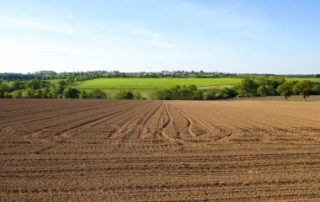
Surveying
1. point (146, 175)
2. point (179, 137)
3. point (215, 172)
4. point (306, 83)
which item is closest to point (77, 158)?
point (146, 175)

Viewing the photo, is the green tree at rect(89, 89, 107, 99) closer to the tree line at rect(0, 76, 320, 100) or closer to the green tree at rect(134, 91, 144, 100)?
the tree line at rect(0, 76, 320, 100)

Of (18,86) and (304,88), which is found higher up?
(304,88)

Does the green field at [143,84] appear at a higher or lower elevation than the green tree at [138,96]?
higher

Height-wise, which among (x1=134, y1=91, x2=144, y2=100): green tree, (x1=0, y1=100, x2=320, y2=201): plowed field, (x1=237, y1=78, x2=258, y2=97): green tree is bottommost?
(x1=134, y1=91, x2=144, y2=100): green tree

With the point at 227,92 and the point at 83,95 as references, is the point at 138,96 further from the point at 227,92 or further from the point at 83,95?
the point at 227,92

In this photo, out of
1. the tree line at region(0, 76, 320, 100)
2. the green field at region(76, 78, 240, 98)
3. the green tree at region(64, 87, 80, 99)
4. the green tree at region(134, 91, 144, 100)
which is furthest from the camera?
the green field at region(76, 78, 240, 98)

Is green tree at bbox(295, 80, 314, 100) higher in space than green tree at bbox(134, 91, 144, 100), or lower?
higher

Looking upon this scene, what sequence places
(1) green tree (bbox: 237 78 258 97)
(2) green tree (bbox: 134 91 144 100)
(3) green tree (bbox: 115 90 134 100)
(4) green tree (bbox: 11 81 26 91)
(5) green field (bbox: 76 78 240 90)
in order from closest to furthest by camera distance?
(3) green tree (bbox: 115 90 134 100) → (2) green tree (bbox: 134 91 144 100) → (1) green tree (bbox: 237 78 258 97) → (4) green tree (bbox: 11 81 26 91) → (5) green field (bbox: 76 78 240 90)

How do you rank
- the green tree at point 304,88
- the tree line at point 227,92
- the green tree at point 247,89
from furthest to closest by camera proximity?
the green tree at point 247,89 → the tree line at point 227,92 → the green tree at point 304,88

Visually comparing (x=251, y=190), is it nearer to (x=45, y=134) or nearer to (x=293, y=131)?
(x=45, y=134)

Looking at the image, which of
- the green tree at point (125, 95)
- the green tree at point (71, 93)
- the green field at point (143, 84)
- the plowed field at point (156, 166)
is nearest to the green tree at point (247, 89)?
the green field at point (143, 84)

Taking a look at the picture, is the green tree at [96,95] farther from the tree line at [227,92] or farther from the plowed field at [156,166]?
the plowed field at [156,166]

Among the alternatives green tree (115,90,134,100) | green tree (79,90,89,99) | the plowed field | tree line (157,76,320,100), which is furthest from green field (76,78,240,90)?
the plowed field

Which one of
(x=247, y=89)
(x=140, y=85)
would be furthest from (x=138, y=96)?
(x=140, y=85)
